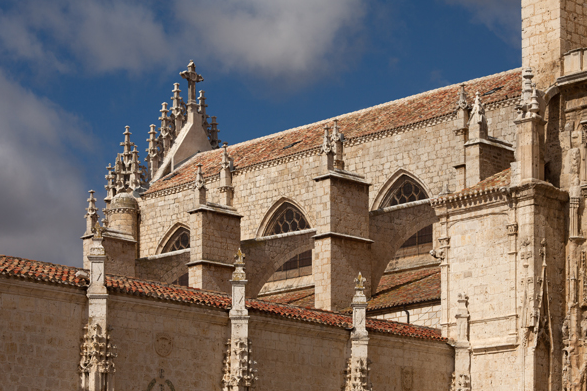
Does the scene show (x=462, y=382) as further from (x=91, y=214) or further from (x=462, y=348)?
(x=91, y=214)

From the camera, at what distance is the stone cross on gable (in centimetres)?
4735

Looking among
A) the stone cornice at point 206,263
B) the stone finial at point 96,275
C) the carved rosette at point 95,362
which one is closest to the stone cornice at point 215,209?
the stone cornice at point 206,263

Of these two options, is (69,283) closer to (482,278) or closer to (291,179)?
(482,278)

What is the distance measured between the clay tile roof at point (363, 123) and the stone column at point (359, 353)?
36.1 ft

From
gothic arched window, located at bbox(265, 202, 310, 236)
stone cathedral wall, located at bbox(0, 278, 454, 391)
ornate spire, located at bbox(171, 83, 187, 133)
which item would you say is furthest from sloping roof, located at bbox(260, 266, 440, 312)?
ornate spire, located at bbox(171, 83, 187, 133)

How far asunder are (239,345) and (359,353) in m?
3.10

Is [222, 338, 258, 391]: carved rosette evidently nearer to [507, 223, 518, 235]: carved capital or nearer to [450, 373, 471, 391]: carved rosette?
[450, 373, 471, 391]: carved rosette

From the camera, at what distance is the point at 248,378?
21938 mm

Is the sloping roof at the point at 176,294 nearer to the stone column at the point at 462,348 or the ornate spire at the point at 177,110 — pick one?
the stone column at the point at 462,348

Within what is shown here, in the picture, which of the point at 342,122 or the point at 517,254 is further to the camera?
the point at 342,122

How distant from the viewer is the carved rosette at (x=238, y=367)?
71.6 feet

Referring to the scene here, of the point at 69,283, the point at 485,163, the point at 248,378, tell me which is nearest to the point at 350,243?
the point at 485,163

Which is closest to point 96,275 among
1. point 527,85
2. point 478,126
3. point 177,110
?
point 527,85

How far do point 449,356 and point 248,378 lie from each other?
5.88 meters
